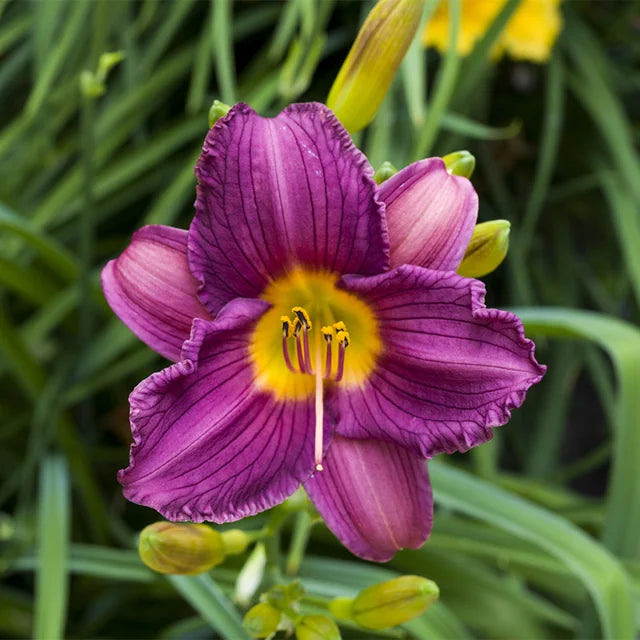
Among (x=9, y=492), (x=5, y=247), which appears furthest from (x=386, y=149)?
(x=9, y=492)

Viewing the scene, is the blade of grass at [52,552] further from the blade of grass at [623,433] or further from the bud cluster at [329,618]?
the blade of grass at [623,433]

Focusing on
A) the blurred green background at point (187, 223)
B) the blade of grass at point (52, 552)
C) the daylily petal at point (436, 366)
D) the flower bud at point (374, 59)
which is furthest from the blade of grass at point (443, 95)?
the blade of grass at point (52, 552)

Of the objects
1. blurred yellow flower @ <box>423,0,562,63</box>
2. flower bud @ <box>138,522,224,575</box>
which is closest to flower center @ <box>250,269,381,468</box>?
flower bud @ <box>138,522,224,575</box>

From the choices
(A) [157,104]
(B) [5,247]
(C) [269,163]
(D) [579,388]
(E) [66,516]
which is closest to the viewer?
(C) [269,163]

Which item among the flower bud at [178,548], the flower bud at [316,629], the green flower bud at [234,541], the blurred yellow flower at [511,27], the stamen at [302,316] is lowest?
the flower bud at [316,629]

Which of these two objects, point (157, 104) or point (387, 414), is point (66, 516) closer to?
point (387, 414)

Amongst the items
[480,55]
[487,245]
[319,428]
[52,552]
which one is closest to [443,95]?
[480,55]

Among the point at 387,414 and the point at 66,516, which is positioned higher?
the point at 387,414
